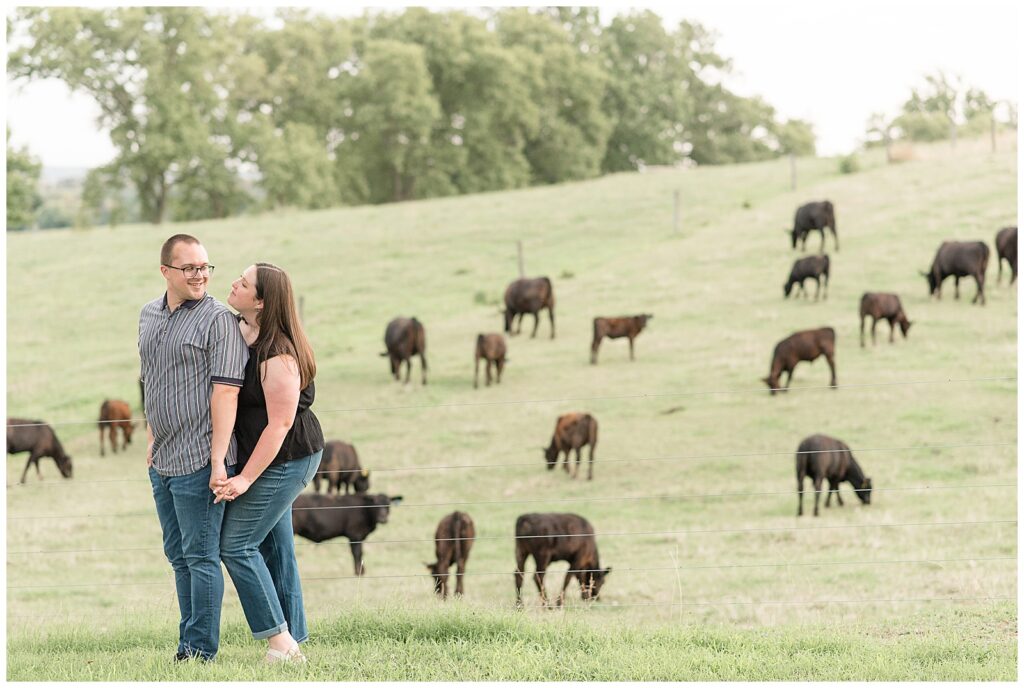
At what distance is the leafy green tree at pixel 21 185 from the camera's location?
5253cm

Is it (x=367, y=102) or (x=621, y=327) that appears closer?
(x=621, y=327)

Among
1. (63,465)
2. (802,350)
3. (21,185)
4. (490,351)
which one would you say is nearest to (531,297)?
(490,351)

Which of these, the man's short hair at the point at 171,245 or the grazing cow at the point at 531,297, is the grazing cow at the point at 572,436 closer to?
the grazing cow at the point at 531,297

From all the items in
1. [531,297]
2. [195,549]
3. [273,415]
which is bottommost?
[195,549]

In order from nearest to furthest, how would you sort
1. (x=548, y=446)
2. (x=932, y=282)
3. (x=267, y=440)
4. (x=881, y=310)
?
1. (x=267, y=440)
2. (x=548, y=446)
3. (x=881, y=310)
4. (x=932, y=282)

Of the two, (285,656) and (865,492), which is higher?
(285,656)

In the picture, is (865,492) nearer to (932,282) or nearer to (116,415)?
(932,282)

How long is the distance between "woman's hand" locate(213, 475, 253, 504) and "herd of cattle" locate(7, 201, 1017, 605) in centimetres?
303

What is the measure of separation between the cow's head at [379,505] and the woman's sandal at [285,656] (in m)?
6.68

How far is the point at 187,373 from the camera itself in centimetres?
503

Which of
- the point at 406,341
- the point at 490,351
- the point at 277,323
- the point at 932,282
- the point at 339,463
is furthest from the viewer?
the point at 932,282

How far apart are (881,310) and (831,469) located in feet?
26.3

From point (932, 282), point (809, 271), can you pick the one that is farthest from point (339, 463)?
point (932, 282)

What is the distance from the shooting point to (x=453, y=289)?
30984mm
